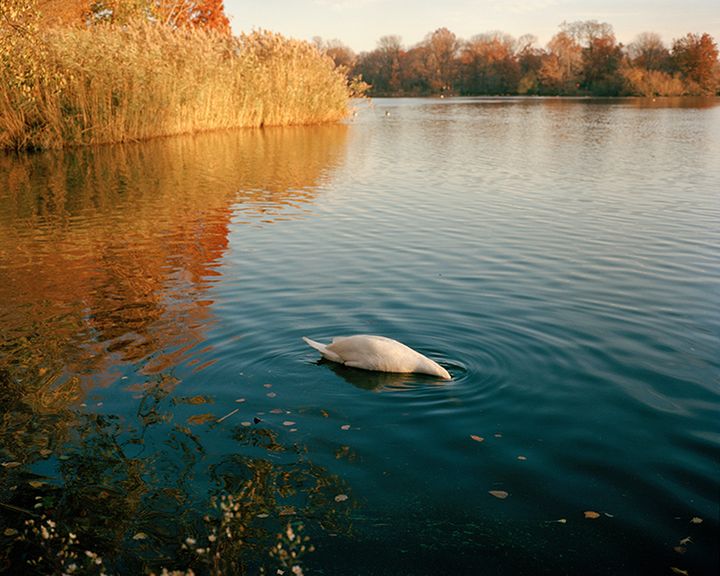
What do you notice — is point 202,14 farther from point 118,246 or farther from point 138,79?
point 118,246

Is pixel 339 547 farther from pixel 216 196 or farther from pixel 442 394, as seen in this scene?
→ pixel 216 196

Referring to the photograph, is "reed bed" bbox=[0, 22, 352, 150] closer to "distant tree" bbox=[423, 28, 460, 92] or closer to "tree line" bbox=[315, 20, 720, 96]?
"tree line" bbox=[315, 20, 720, 96]

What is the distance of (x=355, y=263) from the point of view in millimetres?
9578

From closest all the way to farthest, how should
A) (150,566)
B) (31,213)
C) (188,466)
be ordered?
1. (150,566)
2. (188,466)
3. (31,213)

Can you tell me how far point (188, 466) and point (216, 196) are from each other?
37.4 feet

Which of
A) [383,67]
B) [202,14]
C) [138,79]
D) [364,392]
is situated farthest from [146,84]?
[383,67]

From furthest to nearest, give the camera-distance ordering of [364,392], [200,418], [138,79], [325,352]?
[138,79], [325,352], [364,392], [200,418]

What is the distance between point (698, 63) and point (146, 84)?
7740 cm

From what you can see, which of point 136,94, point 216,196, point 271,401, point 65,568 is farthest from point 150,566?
point 136,94

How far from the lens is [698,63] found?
8094 cm

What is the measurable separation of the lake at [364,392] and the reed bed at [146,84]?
9.44 m

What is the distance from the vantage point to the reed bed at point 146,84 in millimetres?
20656

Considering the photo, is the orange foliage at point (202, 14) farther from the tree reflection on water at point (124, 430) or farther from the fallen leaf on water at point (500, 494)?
the fallen leaf on water at point (500, 494)

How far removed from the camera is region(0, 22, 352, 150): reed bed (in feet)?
67.8
